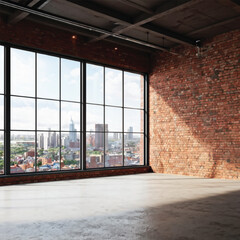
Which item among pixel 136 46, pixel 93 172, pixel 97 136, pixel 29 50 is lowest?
pixel 93 172

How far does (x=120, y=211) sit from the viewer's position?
5012mm

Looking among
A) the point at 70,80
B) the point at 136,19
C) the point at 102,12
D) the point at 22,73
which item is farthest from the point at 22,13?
the point at 136,19

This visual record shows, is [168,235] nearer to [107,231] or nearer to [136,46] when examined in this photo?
[107,231]

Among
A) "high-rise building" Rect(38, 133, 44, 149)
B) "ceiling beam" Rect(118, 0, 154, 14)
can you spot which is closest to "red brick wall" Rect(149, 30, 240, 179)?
"ceiling beam" Rect(118, 0, 154, 14)

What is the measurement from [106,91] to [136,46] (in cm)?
200

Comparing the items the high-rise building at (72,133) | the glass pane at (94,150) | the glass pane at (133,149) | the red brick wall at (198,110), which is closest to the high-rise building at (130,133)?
the glass pane at (133,149)

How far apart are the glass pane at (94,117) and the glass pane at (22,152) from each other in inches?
79.6

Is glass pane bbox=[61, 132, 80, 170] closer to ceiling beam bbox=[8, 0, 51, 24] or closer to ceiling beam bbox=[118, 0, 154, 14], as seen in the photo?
ceiling beam bbox=[8, 0, 51, 24]

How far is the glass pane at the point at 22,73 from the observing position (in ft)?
27.8

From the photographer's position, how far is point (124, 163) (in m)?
10.9

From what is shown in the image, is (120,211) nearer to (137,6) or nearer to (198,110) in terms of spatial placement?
(137,6)

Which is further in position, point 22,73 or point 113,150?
point 113,150

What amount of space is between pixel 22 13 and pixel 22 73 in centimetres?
167

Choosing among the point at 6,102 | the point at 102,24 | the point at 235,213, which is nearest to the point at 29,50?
the point at 6,102
